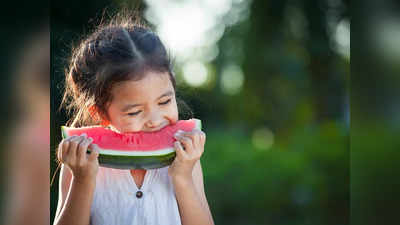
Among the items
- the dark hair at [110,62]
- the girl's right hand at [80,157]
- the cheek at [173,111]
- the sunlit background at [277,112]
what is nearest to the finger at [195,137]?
the cheek at [173,111]

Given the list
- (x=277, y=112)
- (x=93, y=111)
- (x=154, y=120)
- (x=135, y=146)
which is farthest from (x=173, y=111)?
(x=277, y=112)

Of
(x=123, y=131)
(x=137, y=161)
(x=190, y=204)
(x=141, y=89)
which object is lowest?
(x=190, y=204)

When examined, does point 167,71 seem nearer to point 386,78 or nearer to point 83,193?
point 83,193

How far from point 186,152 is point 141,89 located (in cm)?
27

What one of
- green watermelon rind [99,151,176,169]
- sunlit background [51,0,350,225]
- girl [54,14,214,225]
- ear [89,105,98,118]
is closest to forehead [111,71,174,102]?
girl [54,14,214,225]

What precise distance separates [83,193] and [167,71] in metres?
0.53

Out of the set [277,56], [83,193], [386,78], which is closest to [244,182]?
[277,56]

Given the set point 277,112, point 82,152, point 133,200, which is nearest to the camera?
point 82,152

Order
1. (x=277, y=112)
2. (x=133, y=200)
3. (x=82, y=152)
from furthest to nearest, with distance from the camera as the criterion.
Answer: (x=277, y=112)
(x=133, y=200)
(x=82, y=152)

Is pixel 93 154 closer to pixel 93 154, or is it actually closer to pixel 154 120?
pixel 93 154

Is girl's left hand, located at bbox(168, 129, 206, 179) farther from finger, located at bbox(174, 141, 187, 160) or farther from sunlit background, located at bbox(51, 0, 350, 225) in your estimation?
sunlit background, located at bbox(51, 0, 350, 225)

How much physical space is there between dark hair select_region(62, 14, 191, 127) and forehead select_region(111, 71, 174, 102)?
0.06 feet

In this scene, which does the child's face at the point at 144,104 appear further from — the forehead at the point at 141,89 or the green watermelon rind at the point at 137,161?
the green watermelon rind at the point at 137,161

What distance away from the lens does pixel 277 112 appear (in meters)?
4.20
